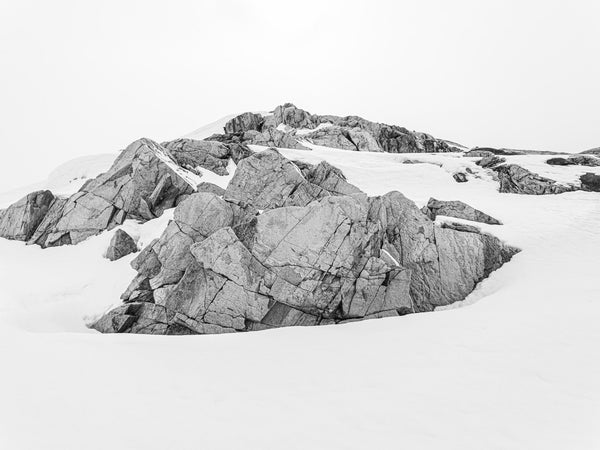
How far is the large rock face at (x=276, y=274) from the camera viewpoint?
1309 cm

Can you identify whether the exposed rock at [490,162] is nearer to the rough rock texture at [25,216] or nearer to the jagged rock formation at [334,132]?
the jagged rock formation at [334,132]

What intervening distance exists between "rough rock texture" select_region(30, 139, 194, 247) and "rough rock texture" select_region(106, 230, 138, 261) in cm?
282

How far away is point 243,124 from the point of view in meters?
61.6

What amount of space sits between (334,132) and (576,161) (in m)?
32.4

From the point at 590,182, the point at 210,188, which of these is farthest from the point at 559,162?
the point at 210,188

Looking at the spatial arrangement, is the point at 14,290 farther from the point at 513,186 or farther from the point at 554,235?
the point at 513,186

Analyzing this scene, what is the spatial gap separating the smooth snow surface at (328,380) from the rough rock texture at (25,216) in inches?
397

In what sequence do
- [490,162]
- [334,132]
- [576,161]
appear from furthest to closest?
[334,132], [576,161], [490,162]

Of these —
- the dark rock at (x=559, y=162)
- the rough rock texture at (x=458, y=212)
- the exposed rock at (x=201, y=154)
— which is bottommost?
the rough rock texture at (x=458, y=212)

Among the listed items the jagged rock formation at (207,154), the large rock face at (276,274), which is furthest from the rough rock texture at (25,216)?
the large rock face at (276,274)

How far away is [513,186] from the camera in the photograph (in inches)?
1217

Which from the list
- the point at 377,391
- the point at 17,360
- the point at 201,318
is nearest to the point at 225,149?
the point at 201,318

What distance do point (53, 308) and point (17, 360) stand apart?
6218 millimetres

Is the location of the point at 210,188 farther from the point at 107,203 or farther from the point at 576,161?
the point at 576,161
